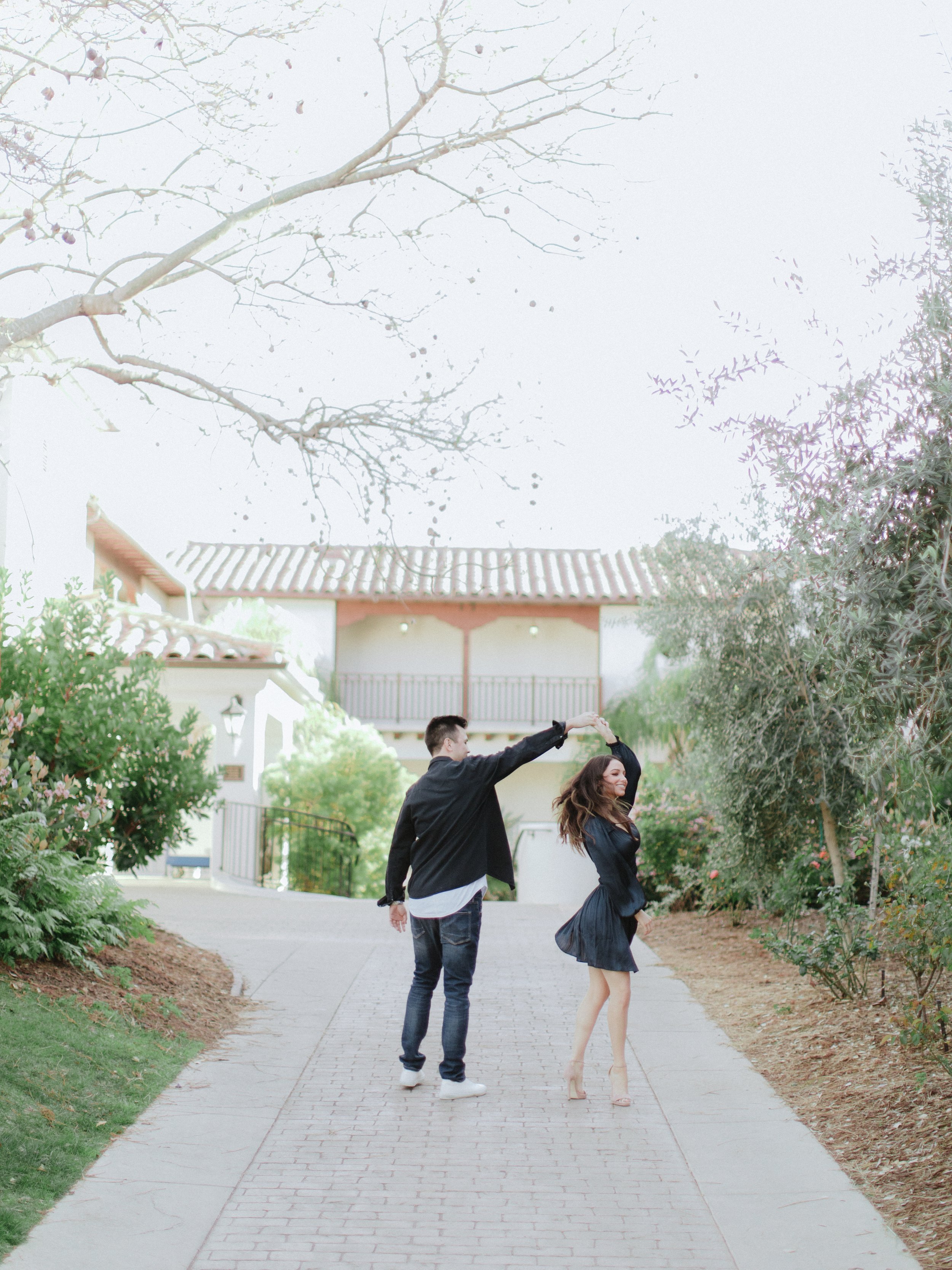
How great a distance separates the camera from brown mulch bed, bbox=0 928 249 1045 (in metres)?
6.76

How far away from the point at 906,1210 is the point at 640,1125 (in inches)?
52.5

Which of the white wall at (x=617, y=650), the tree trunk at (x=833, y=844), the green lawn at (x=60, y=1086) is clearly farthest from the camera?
the white wall at (x=617, y=650)

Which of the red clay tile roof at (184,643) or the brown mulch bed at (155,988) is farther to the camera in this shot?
the red clay tile roof at (184,643)

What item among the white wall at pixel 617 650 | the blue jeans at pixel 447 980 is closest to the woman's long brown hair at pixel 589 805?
the blue jeans at pixel 447 980

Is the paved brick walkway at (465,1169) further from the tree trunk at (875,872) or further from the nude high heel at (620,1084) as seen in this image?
the tree trunk at (875,872)

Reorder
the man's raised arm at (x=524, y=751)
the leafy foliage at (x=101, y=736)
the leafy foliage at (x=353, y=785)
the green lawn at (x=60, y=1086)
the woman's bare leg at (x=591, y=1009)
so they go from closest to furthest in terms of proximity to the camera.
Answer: the green lawn at (x=60, y=1086), the man's raised arm at (x=524, y=751), the woman's bare leg at (x=591, y=1009), the leafy foliage at (x=101, y=736), the leafy foliage at (x=353, y=785)

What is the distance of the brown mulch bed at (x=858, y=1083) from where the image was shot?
4.39 metres

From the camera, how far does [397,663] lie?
1165 inches

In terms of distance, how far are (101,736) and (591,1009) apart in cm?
442

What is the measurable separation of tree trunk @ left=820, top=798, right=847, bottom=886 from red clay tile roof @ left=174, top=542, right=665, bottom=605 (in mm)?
16552

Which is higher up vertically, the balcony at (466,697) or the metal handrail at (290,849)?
the balcony at (466,697)

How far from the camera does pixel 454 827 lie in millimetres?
5883

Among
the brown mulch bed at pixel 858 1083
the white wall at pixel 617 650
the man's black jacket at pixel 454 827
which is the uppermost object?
the white wall at pixel 617 650

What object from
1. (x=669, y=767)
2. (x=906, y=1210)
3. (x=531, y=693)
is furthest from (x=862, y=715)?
(x=531, y=693)
